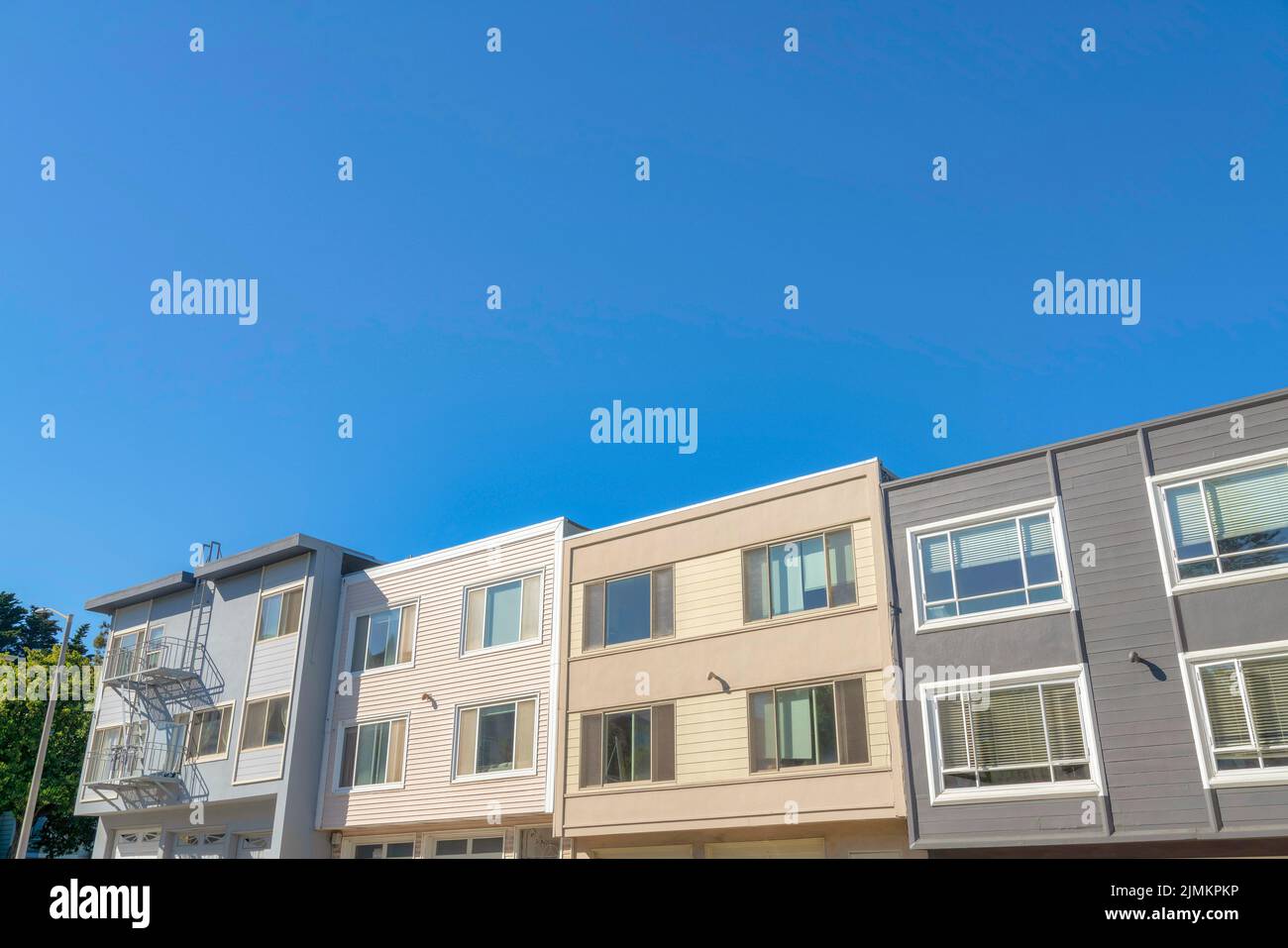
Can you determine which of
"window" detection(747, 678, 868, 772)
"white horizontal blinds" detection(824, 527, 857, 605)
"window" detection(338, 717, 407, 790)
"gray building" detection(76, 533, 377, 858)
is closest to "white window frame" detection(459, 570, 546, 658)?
"window" detection(338, 717, 407, 790)

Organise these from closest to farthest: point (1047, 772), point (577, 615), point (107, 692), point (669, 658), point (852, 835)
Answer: point (1047, 772) < point (852, 835) < point (669, 658) < point (577, 615) < point (107, 692)

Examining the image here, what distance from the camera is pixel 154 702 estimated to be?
36.3m

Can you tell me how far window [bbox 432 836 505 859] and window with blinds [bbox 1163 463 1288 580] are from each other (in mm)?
17940

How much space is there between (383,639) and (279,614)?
4.14 m

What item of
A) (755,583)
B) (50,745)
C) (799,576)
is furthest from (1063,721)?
(50,745)

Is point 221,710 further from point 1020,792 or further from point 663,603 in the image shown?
point 1020,792

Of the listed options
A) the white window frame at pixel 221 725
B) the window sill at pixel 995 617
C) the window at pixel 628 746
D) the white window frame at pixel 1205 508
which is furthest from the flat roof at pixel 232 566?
the white window frame at pixel 1205 508

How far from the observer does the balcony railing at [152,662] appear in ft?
116

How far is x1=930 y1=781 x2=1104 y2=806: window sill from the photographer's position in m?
18.8

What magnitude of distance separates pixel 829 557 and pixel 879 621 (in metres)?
2.11

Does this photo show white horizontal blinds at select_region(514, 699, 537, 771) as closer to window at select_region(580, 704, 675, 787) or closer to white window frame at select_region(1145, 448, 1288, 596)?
window at select_region(580, 704, 675, 787)

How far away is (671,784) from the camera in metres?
24.3
